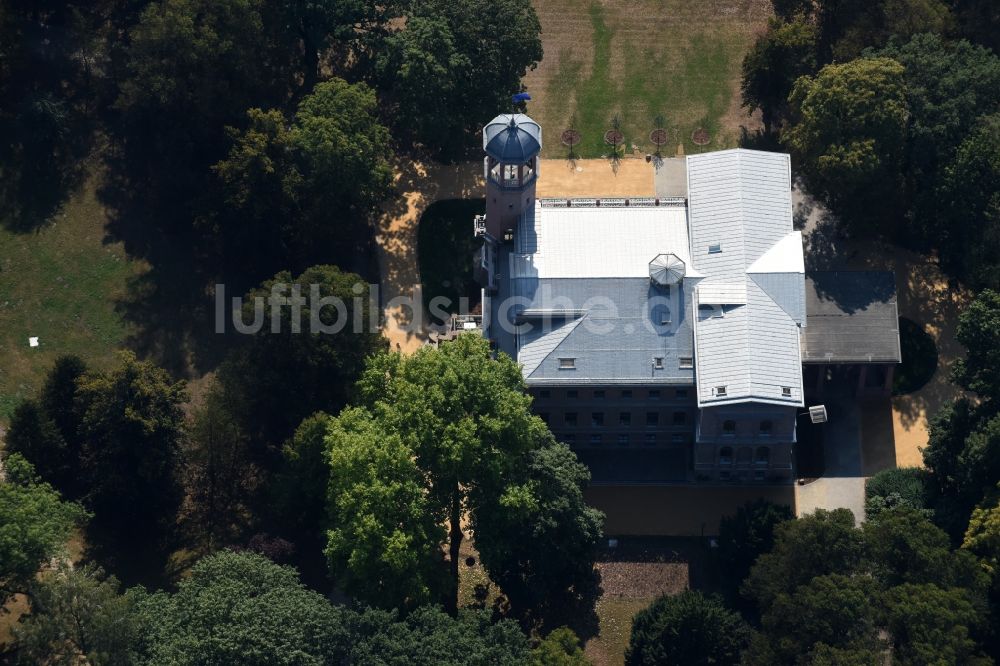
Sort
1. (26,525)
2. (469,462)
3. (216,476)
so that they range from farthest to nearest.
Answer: (216,476) → (469,462) → (26,525)

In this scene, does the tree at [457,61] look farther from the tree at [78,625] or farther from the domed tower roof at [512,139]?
the tree at [78,625]

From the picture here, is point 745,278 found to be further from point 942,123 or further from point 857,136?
point 942,123

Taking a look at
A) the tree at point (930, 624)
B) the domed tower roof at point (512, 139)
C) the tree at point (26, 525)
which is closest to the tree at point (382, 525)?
the tree at point (26, 525)

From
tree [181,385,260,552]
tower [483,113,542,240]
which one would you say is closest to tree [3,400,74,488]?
tree [181,385,260,552]

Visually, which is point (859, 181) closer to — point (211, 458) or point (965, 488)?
point (965, 488)

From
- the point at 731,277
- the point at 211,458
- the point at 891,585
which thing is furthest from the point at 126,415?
the point at 891,585

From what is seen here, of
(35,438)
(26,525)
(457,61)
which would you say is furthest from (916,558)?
(35,438)
